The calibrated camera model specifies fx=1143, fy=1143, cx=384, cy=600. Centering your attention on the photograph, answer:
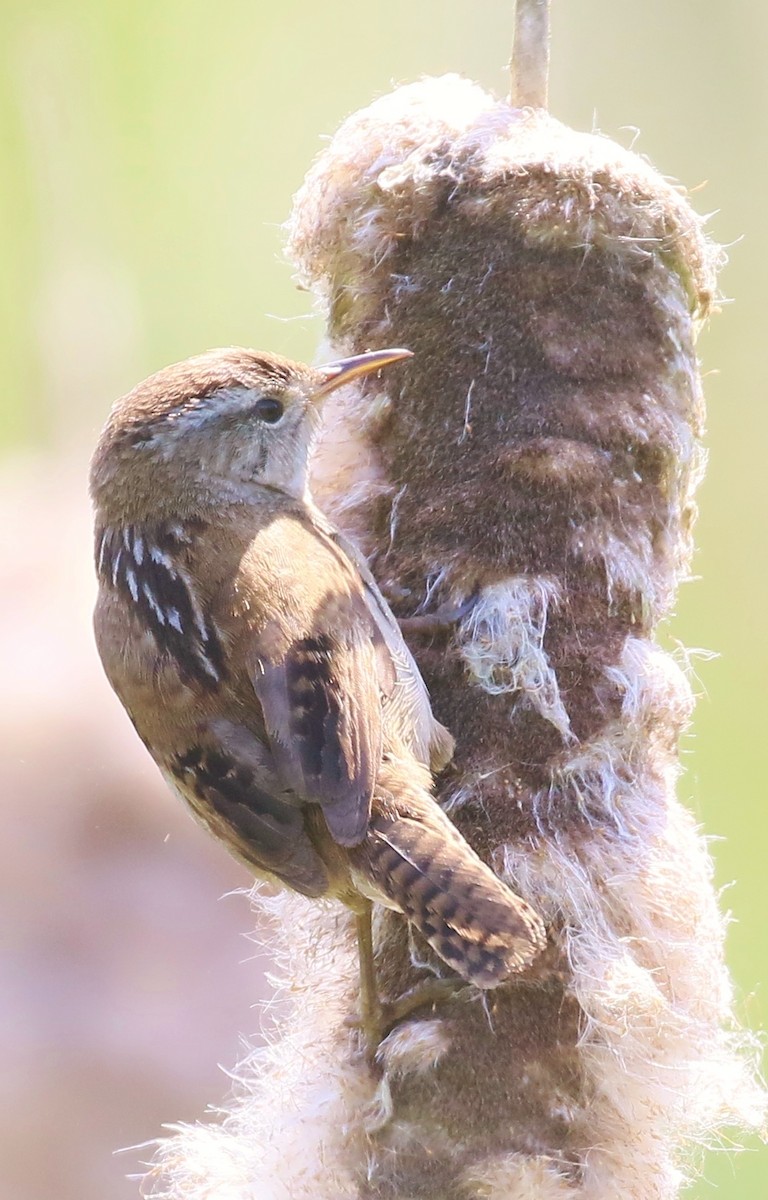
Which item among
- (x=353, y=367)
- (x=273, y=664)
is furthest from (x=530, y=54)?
(x=273, y=664)

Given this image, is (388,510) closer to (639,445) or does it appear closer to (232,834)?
(639,445)

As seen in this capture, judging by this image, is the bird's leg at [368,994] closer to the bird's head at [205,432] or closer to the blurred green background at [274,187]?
the bird's head at [205,432]

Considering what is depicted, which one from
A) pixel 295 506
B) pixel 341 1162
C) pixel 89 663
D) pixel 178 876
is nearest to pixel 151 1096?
pixel 178 876

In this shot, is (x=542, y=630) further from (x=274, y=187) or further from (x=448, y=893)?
(x=274, y=187)

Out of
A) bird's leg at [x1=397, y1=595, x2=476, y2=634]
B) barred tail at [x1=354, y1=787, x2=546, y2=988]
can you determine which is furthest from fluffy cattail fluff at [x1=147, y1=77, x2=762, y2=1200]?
barred tail at [x1=354, y1=787, x2=546, y2=988]

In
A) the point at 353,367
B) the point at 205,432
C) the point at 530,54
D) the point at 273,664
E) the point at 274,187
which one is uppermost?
the point at 530,54

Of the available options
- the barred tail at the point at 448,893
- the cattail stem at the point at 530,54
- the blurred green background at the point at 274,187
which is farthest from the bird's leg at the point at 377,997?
the blurred green background at the point at 274,187

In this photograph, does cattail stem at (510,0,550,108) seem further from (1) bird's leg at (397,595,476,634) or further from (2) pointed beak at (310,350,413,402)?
(1) bird's leg at (397,595,476,634)
